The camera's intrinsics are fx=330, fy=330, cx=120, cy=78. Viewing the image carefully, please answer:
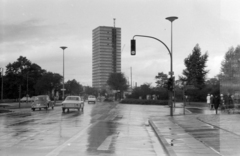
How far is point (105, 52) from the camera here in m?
106

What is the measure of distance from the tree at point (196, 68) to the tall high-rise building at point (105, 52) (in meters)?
23.4

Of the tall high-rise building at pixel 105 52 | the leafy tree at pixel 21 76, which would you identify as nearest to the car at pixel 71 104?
the tall high-rise building at pixel 105 52

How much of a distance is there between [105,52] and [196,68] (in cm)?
3703

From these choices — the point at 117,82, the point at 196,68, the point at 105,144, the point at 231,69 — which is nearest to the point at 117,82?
the point at 117,82

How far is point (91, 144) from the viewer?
11117mm

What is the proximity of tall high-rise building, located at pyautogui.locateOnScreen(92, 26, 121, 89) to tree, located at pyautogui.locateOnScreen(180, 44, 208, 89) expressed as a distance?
76.8ft

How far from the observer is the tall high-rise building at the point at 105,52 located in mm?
91500

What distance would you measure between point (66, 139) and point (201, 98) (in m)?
59.0

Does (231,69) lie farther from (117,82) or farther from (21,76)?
(21,76)

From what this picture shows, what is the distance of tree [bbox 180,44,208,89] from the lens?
77.3 meters

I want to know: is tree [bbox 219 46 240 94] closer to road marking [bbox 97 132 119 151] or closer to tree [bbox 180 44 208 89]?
tree [bbox 180 44 208 89]

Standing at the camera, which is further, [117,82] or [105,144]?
[117,82]

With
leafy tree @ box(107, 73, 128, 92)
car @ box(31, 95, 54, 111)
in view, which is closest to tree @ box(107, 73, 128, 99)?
leafy tree @ box(107, 73, 128, 92)

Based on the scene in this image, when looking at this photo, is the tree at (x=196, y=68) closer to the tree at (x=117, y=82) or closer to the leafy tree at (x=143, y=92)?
the leafy tree at (x=143, y=92)
